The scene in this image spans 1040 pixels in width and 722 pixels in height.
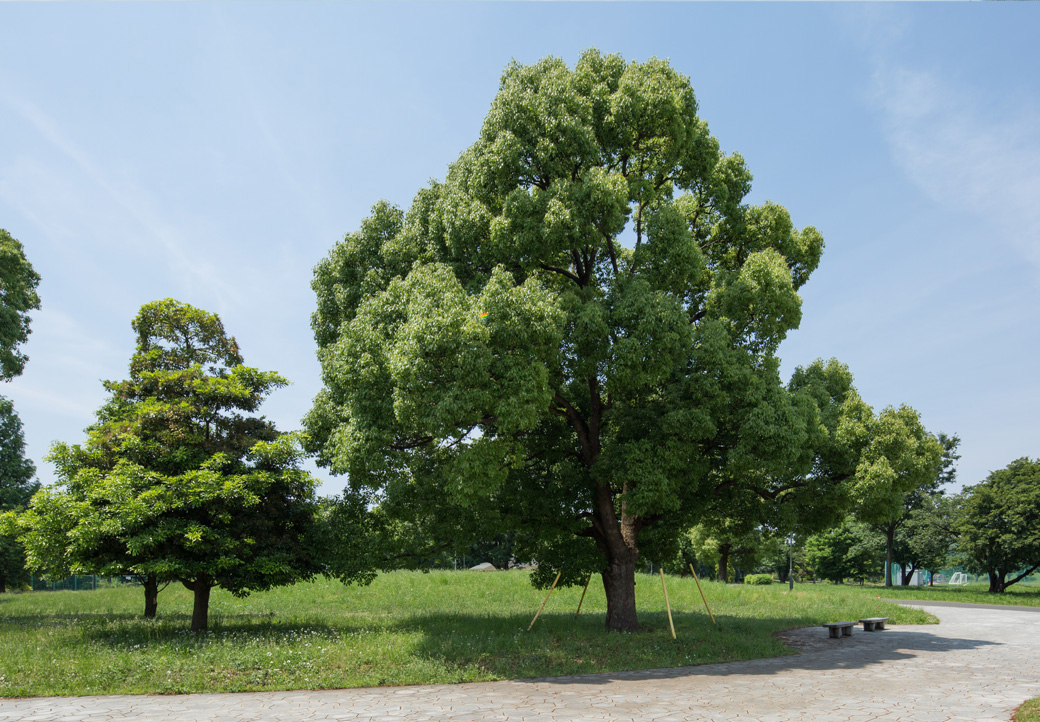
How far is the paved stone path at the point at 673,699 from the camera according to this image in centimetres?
889

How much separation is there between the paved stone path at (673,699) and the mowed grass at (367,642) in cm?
65

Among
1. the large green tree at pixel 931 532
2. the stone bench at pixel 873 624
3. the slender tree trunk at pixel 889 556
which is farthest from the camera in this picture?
the slender tree trunk at pixel 889 556

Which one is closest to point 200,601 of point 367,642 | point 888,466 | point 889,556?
point 367,642

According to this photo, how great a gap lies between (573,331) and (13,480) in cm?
4574

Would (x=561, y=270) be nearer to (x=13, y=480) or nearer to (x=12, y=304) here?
(x=12, y=304)

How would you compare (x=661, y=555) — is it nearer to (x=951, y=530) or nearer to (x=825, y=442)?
(x=825, y=442)

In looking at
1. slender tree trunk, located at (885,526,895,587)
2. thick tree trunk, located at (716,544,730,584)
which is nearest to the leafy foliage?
slender tree trunk, located at (885,526,895,587)

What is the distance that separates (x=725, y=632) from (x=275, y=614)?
1381cm

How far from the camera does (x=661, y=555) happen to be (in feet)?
57.3

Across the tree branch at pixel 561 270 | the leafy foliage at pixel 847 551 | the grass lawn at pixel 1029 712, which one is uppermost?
the tree branch at pixel 561 270

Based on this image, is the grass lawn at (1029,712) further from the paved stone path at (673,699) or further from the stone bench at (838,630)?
the stone bench at (838,630)

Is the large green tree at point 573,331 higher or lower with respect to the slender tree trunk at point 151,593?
higher

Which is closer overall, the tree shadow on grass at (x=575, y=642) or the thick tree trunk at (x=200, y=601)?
the tree shadow on grass at (x=575, y=642)

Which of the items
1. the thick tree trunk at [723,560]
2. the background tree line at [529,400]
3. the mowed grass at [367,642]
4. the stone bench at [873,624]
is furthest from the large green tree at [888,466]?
the thick tree trunk at [723,560]
